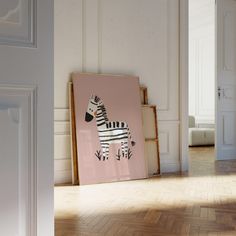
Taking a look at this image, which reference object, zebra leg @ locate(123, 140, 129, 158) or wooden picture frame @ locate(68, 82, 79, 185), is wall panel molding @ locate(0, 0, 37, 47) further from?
zebra leg @ locate(123, 140, 129, 158)

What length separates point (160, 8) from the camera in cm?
498

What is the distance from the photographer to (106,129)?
172 inches

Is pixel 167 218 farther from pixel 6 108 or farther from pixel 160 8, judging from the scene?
pixel 160 8

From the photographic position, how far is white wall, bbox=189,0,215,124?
10062mm

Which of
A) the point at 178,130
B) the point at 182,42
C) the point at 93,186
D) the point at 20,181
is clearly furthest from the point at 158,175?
the point at 20,181

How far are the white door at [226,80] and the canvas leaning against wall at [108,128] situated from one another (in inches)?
86.9

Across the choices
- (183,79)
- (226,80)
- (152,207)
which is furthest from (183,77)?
(152,207)

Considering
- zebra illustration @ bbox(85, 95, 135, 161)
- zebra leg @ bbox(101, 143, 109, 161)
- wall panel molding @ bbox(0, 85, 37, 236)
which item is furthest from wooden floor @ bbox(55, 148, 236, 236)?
wall panel molding @ bbox(0, 85, 37, 236)

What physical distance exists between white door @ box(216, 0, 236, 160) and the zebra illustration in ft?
7.89

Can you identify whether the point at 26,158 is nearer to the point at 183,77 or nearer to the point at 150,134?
the point at 150,134

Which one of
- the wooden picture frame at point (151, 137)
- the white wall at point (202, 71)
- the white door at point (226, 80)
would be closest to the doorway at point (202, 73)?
the white wall at point (202, 71)

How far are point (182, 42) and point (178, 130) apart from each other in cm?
130

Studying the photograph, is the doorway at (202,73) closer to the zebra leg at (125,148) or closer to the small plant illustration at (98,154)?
the zebra leg at (125,148)

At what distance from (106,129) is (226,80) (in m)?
2.99
